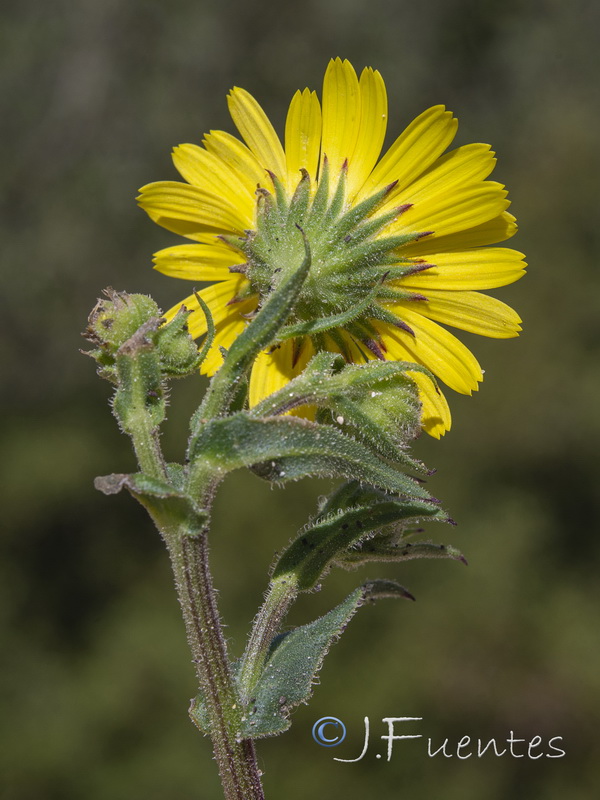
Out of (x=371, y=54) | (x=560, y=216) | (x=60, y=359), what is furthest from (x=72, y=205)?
(x=560, y=216)

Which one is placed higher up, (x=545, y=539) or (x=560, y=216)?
(x=560, y=216)

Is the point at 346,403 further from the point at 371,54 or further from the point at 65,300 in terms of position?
the point at 371,54

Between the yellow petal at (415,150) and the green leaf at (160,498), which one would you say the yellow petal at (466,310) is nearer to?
the yellow petal at (415,150)

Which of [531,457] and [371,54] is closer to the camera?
[531,457]

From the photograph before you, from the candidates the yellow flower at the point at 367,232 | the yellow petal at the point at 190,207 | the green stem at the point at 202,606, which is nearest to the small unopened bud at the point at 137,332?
the green stem at the point at 202,606

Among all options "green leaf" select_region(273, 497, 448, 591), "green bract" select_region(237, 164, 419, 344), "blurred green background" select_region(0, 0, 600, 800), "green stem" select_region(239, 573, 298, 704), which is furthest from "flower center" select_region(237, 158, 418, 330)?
"blurred green background" select_region(0, 0, 600, 800)

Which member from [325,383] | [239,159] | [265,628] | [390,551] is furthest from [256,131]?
[265,628]

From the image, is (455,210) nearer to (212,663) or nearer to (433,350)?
(433,350)
